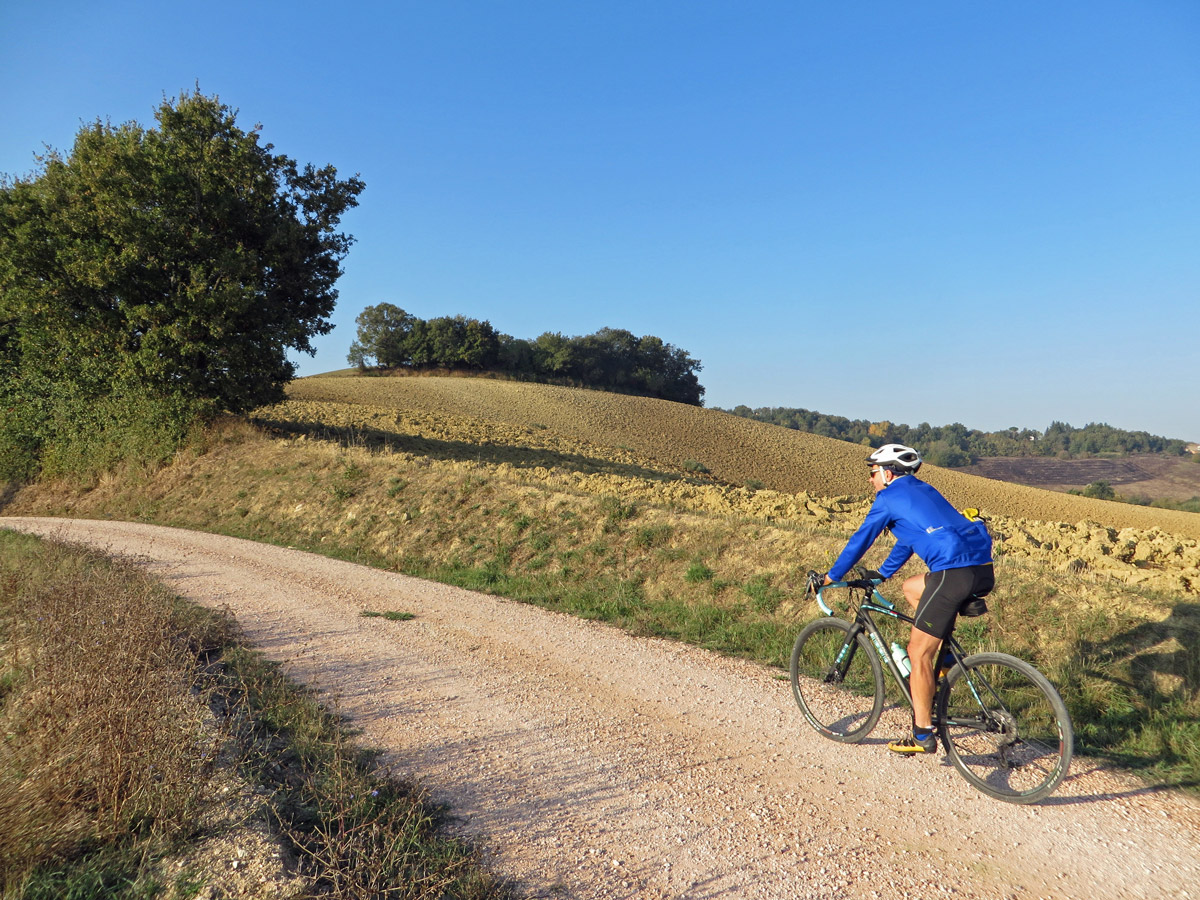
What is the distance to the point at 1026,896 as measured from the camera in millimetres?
3830

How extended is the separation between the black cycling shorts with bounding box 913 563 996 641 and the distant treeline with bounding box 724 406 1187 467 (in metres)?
74.5

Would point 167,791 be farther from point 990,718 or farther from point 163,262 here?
point 163,262

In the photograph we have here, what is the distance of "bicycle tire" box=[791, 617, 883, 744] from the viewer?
5832 mm

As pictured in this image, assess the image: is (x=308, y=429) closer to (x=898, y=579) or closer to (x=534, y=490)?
(x=534, y=490)

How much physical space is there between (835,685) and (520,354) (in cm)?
9272

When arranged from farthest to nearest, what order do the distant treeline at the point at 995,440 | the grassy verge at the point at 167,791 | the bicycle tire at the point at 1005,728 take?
1. the distant treeline at the point at 995,440
2. the bicycle tire at the point at 1005,728
3. the grassy verge at the point at 167,791

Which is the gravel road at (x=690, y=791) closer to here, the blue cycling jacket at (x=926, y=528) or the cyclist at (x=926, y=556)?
the cyclist at (x=926, y=556)

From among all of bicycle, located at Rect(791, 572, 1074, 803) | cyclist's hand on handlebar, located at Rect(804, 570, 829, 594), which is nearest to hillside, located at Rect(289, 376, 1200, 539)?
cyclist's hand on handlebar, located at Rect(804, 570, 829, 594)

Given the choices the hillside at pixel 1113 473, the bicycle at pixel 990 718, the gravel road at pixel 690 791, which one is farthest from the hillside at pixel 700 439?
the bicycle at pixel 990 718

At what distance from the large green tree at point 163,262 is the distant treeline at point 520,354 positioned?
65.9 m

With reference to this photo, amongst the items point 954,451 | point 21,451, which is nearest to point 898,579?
point 21,451

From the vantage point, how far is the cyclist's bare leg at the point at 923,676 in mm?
5117

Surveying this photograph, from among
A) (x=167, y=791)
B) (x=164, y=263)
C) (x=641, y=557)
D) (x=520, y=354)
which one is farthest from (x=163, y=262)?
(x=520, y=354)

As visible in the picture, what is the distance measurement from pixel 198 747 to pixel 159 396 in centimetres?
Answer: 2333
